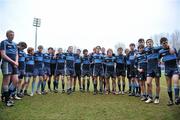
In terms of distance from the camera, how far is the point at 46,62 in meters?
12.5

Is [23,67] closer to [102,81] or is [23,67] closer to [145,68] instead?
[102,81]

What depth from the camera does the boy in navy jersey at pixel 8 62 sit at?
841 cm

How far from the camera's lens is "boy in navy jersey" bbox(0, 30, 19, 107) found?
8406 millimetres

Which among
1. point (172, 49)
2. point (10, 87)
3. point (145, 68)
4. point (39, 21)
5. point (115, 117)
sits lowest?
point (115, 117)

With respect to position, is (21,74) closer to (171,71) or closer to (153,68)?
(153,68)

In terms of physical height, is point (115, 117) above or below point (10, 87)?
below

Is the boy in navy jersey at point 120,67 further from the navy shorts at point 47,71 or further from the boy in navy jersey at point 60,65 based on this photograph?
the navy shorts at point 47,71

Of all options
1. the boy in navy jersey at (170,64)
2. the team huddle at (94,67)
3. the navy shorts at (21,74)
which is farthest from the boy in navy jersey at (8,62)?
the boy in navy jersey at (170,64)

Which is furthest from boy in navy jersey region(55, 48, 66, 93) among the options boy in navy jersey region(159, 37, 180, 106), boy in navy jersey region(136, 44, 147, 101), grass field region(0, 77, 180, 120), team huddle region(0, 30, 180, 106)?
boy in navy jersey region(159, 37, 180, 106)

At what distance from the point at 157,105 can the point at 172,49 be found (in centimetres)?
221

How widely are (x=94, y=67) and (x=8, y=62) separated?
5.17 meters

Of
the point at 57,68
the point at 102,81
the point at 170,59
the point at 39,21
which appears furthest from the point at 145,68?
the point at 39,21

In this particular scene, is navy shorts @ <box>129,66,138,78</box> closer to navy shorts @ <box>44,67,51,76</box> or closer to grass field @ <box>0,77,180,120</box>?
grass field @ <box>0,77,180,120</box>

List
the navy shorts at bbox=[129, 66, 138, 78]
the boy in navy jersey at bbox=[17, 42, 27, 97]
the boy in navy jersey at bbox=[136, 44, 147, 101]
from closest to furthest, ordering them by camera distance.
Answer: the boy in navy jersey at bbox=[136, 44, 147, 101] < the boy in navy jersey at bbox=[17, 42, 27, 97] < the navy shorts at bbox=[129, 66, 138, 78]
